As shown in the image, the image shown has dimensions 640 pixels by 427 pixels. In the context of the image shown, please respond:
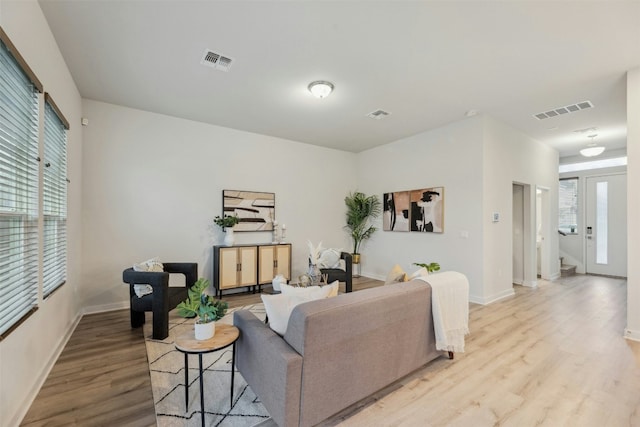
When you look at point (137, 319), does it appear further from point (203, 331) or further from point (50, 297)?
point (203, 331)

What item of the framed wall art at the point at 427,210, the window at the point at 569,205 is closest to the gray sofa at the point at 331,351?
the framed wall art at the point at 427,210

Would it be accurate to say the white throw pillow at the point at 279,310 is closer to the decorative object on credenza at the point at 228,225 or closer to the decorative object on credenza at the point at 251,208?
the decorative object on credenza at the point at 228,225

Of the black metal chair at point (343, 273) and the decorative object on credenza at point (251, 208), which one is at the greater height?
the decorative object on credenza at point (251, 208)

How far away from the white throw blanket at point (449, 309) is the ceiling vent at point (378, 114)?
9.07ft

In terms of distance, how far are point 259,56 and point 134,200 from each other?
2929 mm

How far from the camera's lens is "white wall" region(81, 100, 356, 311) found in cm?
400

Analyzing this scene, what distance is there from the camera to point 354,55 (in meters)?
2.87

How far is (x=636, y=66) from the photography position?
309 centimetres

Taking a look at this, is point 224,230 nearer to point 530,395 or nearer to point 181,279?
point 181,279

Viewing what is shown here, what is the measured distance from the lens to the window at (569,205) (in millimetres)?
7234

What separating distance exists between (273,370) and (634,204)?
4.18m

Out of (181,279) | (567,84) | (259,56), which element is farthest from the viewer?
(181,279)

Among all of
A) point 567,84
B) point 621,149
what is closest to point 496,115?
point 567,84

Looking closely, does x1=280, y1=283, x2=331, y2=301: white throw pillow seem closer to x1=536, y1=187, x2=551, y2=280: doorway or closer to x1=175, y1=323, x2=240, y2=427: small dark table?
x1=175, y1=323, x2=240, y2=427: small dark table
